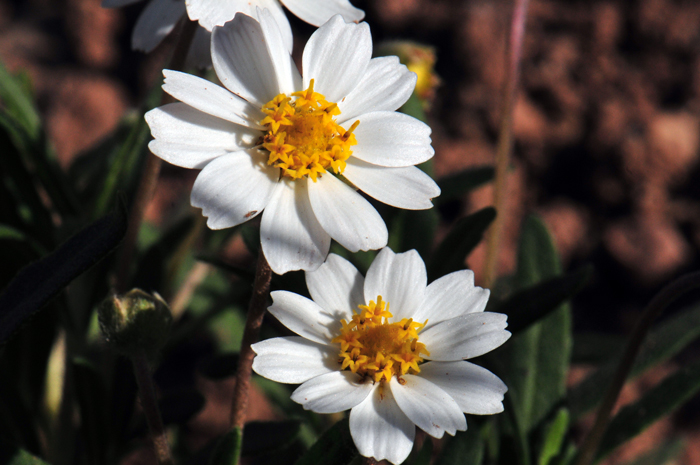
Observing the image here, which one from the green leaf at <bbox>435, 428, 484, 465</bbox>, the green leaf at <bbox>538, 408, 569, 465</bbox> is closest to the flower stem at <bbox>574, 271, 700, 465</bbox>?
the green leaf at <bbox>538, 408, 569, 465</bbox>

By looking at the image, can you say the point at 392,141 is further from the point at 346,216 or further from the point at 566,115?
the point at 566,115

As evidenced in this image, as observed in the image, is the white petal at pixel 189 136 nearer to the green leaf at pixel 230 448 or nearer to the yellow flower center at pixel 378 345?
the yellow flower center at pixel 378 345

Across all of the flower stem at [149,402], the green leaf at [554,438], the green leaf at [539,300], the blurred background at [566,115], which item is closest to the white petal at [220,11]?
the flower stem at [149,402]

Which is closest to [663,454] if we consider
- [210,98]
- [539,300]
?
[539,300]

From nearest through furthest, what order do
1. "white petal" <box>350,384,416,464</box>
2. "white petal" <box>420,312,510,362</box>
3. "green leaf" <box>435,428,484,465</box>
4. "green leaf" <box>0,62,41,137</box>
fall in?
"white petal" <box>350,384,416,464</box> → "white petal" <box>420,312,510,362</box> → "green leaf" <box>435,428,484,465</box> → "green leaf" <box>0,62,41,137</box>

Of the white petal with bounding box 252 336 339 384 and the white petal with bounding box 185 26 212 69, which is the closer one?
the white petal with bounding box 252 336 339 384

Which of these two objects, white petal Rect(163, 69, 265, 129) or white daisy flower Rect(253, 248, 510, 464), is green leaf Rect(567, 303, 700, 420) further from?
white petal Rect(163, 69, 265, 129)
